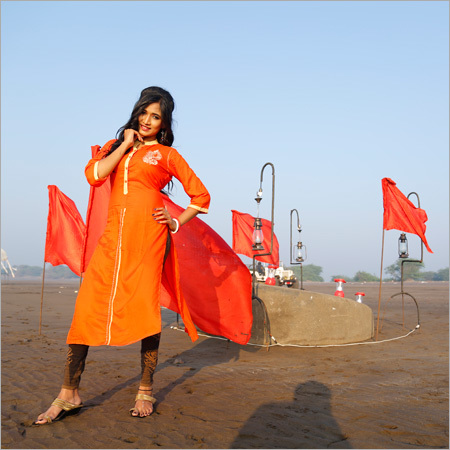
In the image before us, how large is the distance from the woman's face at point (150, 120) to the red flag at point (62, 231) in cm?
440

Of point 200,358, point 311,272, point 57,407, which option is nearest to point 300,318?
point 200,358

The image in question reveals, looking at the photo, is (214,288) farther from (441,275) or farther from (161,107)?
(441,275)

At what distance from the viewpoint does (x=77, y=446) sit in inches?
104

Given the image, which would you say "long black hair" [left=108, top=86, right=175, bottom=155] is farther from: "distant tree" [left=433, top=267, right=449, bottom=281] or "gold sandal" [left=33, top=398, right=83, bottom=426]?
"distant tree" [left=433, top=267, right=449, bottom=281]

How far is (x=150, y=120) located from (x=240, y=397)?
2261mm

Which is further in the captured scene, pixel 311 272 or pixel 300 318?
pixel 311 272

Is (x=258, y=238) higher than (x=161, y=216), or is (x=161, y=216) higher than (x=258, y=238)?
(x=258, y=238)

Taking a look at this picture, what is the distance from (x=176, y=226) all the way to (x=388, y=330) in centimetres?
647

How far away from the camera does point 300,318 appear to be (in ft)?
22.3

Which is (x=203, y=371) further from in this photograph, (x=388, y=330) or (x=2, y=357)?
(x=388, y=330)

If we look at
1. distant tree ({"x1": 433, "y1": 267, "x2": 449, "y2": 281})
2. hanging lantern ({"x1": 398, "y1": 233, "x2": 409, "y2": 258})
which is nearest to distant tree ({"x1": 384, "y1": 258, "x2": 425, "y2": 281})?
distant tree ({"x1": 433, "y1": 267, "x2": 449, "y2": 281})

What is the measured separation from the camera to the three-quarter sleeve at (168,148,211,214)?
3531 millimetres

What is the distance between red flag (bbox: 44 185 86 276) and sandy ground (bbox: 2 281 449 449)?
4.61 ft

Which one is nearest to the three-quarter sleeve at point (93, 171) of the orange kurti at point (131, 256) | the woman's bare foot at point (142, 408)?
the orange kurti at point (131, 256)
